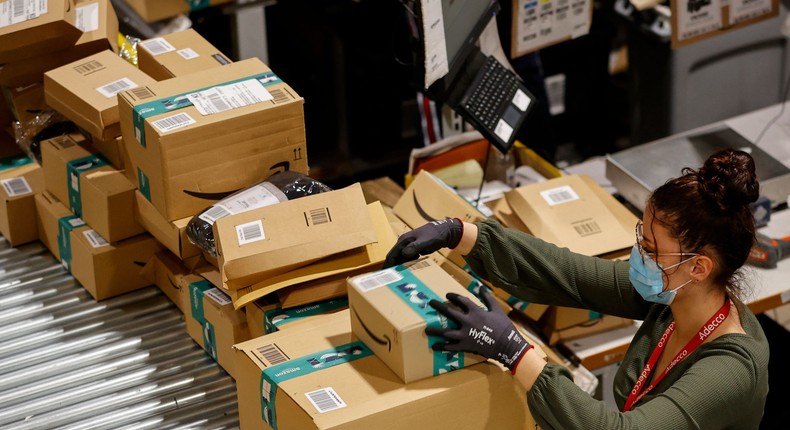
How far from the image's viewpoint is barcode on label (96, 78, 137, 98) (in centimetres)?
313

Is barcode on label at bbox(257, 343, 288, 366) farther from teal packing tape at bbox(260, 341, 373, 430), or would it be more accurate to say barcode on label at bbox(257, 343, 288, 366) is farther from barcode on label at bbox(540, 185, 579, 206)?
barcode on label at bbox(540, 185, 579, 206)

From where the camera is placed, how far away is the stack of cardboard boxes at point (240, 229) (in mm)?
2410

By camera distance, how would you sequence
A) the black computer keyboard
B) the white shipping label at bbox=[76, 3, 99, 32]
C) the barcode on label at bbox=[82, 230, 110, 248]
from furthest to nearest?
the black computer keyboard, the white shipping label at bbox=[76, 3, 99, 32], the barcode on label at bbox=[82, 230, 110, 248]

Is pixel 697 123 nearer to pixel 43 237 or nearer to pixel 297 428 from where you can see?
pixel 43 237

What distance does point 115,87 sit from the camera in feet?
10.3

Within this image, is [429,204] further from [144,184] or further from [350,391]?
[350,391]

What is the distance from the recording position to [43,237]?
136 inches

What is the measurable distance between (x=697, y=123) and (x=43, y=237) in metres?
3.23

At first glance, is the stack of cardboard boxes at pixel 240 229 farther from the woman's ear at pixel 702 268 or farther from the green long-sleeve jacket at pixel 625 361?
the woman's ear at pixel 702 268

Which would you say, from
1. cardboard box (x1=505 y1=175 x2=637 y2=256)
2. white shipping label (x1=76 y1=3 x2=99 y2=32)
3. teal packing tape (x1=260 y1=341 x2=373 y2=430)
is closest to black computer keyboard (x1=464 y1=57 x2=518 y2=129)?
cardboard box (x1=505 y1=175 x2=637 y2=256)

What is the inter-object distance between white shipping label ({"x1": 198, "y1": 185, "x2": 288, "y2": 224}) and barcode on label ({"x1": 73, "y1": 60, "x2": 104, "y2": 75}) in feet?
2.33

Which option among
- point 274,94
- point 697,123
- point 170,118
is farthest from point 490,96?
point 697,123

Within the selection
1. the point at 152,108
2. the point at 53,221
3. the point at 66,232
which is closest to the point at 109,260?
the point at 66,232

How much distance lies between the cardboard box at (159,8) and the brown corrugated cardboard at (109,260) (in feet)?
Result: 4.47
